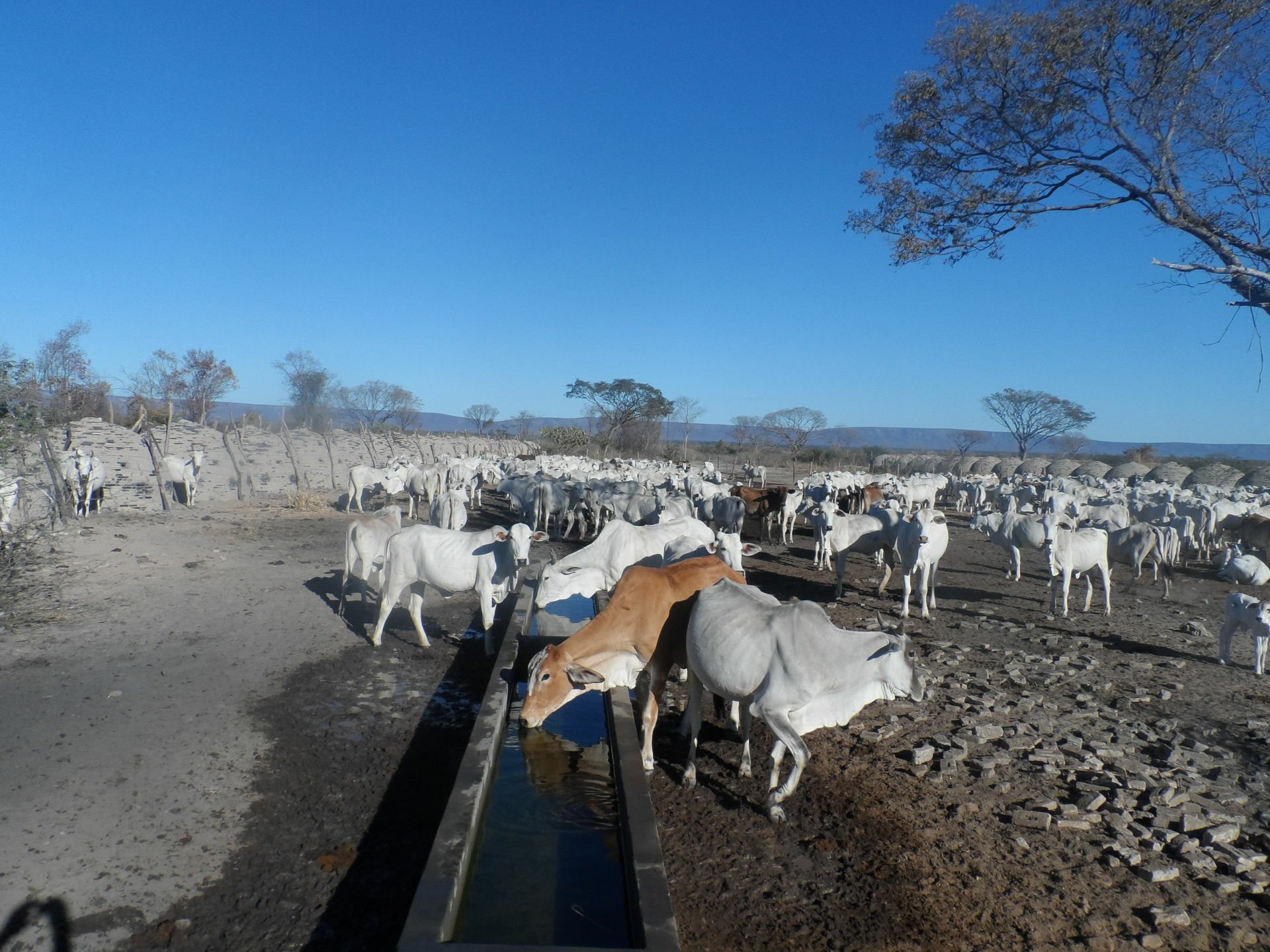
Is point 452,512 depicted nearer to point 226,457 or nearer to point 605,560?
point 605,560

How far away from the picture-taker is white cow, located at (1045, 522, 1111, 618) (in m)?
12.5

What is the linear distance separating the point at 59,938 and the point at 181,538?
13.2m

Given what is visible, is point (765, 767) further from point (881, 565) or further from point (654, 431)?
point (654, 431)

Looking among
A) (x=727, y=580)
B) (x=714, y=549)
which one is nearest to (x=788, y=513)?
(x=714, y=549)

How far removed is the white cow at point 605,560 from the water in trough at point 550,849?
5.09 feet

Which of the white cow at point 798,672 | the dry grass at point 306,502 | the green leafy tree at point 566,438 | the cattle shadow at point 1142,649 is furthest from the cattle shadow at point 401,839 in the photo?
the green leafy tree at point 566,438

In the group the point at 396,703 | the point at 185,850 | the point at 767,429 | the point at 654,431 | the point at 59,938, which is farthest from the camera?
the point at 767,429

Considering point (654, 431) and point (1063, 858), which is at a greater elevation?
point (654, 431)

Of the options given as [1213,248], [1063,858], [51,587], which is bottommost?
[1063,858]

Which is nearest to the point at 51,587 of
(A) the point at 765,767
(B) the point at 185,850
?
(B) the point at 185,850

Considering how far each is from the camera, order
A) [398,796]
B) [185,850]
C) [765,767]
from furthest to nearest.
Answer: [765,767] → [398,796] → [185,850]

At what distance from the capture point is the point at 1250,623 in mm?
9094

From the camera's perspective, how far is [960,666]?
9.30m

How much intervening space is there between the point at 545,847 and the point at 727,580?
2647mm
